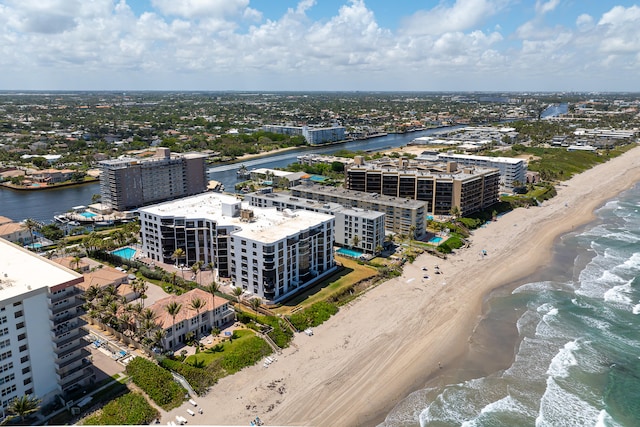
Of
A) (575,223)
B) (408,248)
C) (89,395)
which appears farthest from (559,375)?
(575,223)

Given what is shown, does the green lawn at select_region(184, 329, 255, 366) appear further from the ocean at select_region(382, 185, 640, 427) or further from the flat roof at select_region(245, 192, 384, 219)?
the flat roof at select_region(245, 192, 384, 219)

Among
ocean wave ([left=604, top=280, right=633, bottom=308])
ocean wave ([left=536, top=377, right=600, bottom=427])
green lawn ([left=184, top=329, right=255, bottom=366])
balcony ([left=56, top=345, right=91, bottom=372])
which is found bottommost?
ocean wave ([left=536, top=377, right=600, bottom=427])

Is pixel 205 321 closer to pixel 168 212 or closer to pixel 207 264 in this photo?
pixel 207 264

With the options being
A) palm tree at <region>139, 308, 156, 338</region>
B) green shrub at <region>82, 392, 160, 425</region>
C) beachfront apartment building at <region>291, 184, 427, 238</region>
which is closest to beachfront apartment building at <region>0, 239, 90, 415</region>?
green shrub at <region>82, 392, 160, 425</region>

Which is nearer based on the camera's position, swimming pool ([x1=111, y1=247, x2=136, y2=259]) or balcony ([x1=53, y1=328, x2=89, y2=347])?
balcony ([x1=53, y1=328, x2=89, y2=347])

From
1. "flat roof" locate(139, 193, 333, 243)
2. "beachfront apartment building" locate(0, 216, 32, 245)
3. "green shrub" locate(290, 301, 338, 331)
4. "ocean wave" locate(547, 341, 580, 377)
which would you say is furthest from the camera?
"beachfront apartment building" locate(0, 216, 32, 245)

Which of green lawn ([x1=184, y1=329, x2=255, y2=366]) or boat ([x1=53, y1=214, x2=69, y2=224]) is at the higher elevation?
boat ([x1=53, y1=214, x2=69, y2=224])
